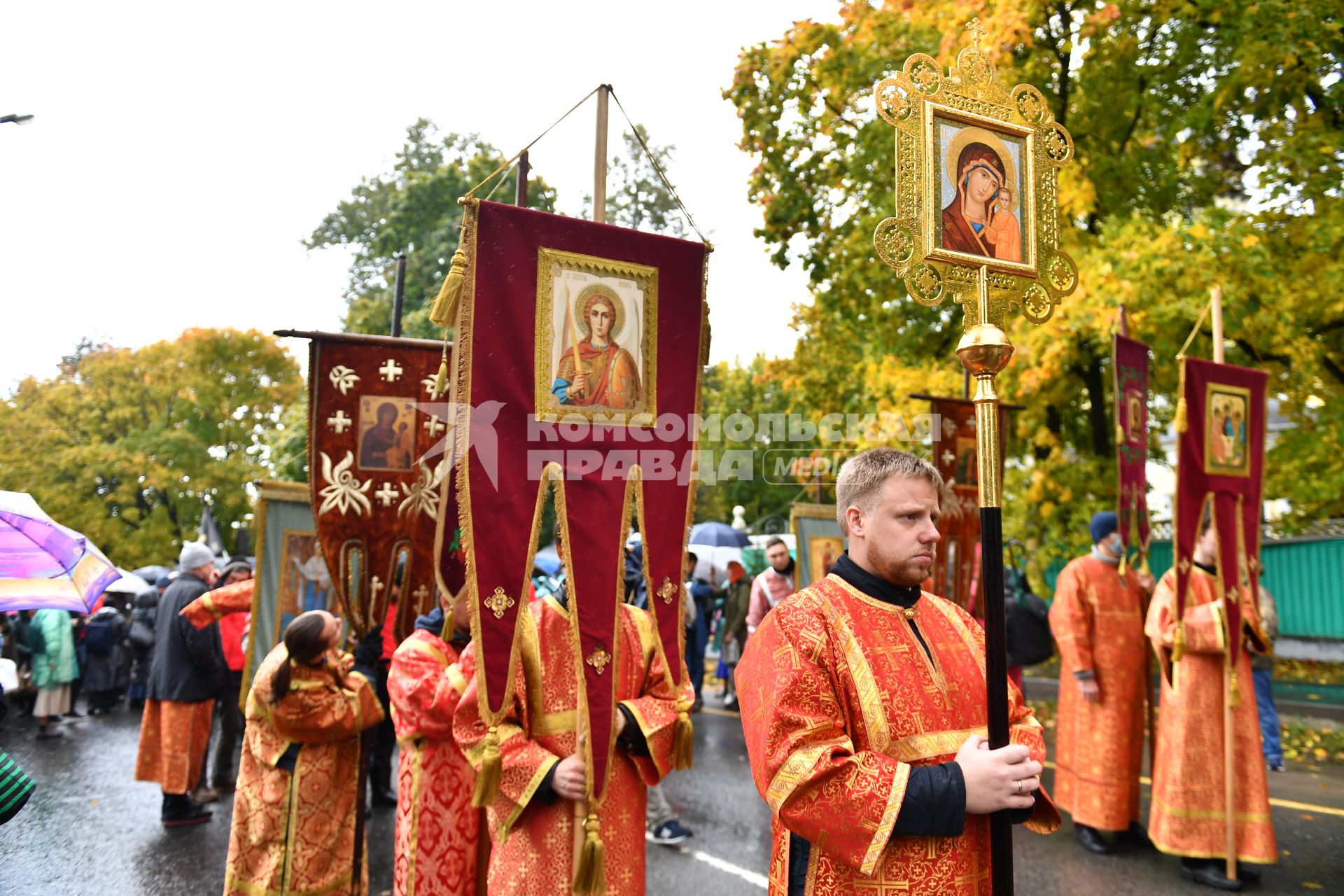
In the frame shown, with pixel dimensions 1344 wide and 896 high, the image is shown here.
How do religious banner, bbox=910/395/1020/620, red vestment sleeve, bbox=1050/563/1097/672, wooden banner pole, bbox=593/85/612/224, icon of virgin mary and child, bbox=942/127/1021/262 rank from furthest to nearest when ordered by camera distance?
1. religious banner, bbox=910/395/1020/620
2. red vestment sleeve, bbox=1050/563/1097/672
3. wooden banner pole, bbox=593/85/612/224
4. icon of virgin mary and child, bbox=942/127/1021/262

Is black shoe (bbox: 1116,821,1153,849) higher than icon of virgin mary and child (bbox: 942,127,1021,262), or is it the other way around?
icon of virgin mary and child (bbox: 942,127,1021,262)

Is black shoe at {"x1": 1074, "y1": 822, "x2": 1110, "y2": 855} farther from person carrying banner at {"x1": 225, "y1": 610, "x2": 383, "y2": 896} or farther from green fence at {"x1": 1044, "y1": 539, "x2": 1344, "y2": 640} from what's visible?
green fence at {"x1": 1044, "y1": 539, "x2": 1344, "y2": 640}

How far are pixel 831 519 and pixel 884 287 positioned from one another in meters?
4.50

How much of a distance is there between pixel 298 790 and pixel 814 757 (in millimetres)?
3367

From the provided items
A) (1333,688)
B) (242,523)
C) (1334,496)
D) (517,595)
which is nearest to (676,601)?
(517,595)

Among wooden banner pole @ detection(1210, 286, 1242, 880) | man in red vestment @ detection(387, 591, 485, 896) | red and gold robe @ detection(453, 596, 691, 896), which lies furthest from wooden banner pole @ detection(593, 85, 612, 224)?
wooden banner pole @ detection(1210, 286, 1242, 880)

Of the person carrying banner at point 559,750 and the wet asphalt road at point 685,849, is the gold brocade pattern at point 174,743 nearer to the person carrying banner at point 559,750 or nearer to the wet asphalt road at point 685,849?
the wet asphalt road at point 685,849

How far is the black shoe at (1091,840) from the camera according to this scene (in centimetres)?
621

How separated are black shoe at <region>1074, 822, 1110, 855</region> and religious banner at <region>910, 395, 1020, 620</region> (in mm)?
1782

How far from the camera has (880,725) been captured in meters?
2.40

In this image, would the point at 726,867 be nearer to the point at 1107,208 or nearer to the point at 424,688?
the point at 424,688

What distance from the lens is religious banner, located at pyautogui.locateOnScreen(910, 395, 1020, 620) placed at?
7750 mm

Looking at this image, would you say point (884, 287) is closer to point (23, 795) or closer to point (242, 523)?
point (23, 795)

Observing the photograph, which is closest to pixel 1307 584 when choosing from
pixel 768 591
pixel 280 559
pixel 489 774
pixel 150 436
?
pixel 768 591
